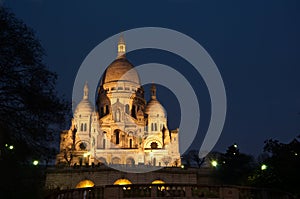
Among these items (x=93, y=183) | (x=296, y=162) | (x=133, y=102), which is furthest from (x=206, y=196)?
(x=133, y=102)

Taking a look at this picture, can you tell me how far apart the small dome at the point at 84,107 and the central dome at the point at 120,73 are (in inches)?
297

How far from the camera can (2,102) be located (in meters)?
Result: 12.8

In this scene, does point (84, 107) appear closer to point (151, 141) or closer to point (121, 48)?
point (151, 141)

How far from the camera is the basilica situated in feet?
228

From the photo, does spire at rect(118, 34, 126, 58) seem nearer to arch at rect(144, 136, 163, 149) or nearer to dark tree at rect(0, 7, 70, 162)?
arch at rect(144, 136, 163, 149)

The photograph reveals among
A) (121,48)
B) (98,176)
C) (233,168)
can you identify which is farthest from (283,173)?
(121,48)

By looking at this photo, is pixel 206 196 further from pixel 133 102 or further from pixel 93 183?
pixel 133 102

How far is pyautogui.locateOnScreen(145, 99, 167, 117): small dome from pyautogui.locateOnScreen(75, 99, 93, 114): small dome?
36.0 feet

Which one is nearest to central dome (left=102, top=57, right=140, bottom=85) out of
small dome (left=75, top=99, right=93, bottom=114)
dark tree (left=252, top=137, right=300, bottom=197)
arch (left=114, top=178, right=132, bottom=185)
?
small dome (left=75, top=99, right=93, bottom=114)

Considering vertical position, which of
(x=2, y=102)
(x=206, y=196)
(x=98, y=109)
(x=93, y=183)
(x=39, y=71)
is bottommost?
(x=206, y=196)

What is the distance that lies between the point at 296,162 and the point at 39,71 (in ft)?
81.7

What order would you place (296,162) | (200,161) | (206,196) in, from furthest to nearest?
(200,161)
(296,162)
(206,196)

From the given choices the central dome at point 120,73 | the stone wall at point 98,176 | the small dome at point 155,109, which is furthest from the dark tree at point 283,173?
the central dome at point 120,73

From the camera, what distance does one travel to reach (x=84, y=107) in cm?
7825
